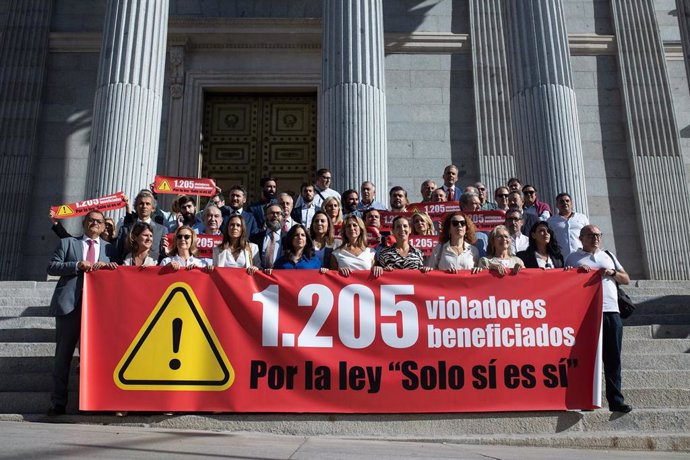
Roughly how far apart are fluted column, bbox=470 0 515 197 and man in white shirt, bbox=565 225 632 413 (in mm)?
8511

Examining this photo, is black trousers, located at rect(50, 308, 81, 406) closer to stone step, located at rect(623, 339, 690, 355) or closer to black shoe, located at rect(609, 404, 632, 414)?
black shoe, located at rect(609, 404, 632, 414)

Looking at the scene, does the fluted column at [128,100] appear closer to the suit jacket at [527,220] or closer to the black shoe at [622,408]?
the suit jacket at [527,220]

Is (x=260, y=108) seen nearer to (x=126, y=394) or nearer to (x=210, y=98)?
(x=210, y=98)

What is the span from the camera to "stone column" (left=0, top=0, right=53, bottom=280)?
15.1 metres

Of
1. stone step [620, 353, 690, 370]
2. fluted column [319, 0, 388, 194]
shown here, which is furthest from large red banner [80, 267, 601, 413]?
fluted column [319, 0, 388, 194]

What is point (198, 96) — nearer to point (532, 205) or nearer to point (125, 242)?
point (125, 242)

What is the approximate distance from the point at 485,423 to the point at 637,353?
248 centimetres

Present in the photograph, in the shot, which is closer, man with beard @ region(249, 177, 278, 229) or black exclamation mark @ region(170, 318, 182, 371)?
black exclamation mark @ region(170, 318, 182, 371)

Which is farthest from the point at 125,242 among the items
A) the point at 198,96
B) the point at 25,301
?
the point at 198,96

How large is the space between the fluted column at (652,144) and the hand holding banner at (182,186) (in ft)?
35.2

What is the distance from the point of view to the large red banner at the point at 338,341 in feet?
20.1

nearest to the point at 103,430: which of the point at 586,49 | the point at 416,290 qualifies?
the point at 416,290

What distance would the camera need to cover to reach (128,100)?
11.9 meters

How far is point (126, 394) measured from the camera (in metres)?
6.10
